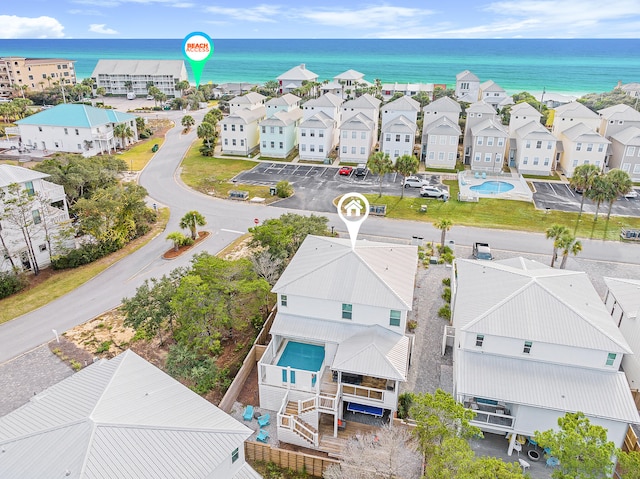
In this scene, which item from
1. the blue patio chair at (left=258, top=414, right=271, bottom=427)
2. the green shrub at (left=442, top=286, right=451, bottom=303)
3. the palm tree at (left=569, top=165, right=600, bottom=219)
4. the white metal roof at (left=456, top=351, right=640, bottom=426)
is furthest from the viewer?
the palm tree at (left=569, top=165, right=600, bottom=219)

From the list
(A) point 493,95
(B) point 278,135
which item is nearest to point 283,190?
(B) point 278,135

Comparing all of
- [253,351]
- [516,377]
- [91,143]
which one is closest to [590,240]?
[516,377]

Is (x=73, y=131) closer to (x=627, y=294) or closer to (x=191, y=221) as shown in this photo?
(x=191, y=221)

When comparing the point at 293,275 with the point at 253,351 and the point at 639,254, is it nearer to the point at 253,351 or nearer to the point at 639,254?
the point at 253,351

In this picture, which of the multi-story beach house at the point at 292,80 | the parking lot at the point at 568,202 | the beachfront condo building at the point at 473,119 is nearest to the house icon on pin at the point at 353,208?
the parking lot at the point at 568,202

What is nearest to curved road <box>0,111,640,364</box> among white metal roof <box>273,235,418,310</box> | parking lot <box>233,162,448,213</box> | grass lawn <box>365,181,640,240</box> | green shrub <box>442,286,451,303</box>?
grass lawn <box>365,181,640,240</box>

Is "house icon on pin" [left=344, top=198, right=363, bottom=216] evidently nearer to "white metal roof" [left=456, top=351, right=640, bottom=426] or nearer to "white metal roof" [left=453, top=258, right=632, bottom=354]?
"white metal roof" [left=453, top=258, right=632, bottom=354]
